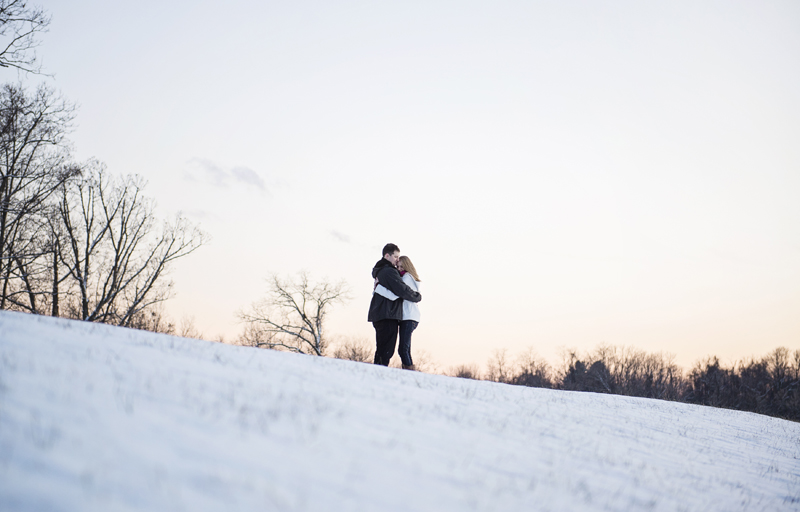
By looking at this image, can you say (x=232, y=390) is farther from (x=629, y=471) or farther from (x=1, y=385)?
(x=629, y=471)

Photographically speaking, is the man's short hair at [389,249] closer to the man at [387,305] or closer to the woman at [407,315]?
the man at [387,305]

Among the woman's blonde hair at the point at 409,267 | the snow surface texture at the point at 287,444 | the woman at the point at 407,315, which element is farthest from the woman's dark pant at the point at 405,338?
A: the snow surface texture at the point at 287,444

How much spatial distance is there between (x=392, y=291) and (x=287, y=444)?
4550 mm

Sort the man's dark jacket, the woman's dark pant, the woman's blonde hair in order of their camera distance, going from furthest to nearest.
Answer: the woman's blonde hair, the woman's dark pant, the man's dark jacket

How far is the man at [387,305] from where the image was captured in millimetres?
6945

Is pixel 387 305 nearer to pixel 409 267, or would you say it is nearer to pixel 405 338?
pixel 405 338

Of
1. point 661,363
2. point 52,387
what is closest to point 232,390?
point 52,387

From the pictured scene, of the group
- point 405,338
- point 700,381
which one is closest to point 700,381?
point 700,381

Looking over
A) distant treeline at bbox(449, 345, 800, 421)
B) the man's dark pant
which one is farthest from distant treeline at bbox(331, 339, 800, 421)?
the man's dark pant

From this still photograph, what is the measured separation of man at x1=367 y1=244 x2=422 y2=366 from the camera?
6.95 meters

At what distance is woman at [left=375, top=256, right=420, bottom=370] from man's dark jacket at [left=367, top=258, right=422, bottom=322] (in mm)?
91

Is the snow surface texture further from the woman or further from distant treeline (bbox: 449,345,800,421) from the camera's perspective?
distant treeline (bbox: 449,345,800,421)

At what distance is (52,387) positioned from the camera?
98.0 inches

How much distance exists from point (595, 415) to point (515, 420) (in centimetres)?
214
